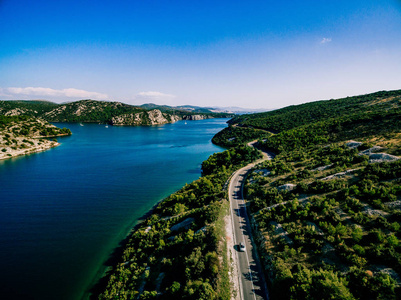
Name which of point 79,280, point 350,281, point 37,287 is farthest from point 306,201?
point 37,287

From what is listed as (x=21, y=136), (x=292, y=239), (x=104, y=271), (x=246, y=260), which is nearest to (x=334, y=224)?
(x=292, y=239)

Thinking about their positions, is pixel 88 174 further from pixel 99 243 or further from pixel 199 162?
pixel 199 162

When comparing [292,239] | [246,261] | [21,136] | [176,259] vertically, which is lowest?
[176,259]

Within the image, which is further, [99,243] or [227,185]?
[227,185]

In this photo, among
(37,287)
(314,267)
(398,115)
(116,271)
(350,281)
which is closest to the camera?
(350,281)

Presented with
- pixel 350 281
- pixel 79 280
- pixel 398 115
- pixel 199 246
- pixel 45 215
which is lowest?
pixel 79 280

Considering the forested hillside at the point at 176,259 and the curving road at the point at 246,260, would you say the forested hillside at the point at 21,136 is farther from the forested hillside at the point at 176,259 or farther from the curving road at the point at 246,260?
the curving road at the point at 246,260

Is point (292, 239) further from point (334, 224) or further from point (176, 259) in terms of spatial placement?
point (176, 259)

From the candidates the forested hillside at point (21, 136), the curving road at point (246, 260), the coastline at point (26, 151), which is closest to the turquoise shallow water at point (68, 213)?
the coastline at point (26, 151)
